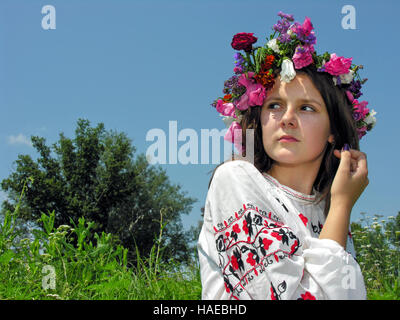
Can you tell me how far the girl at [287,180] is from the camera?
228 centimetres

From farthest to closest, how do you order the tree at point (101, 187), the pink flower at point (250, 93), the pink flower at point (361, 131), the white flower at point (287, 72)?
1. the tree at point (101, 187)
2. the pink flower at point (361, 131)
3. the pink flower at point (250, 93)
4. the white flower at point (287, 72)

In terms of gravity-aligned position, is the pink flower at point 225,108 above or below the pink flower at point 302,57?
below

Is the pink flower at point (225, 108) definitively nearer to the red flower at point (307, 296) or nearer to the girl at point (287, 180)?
the girl at point (287, 180)

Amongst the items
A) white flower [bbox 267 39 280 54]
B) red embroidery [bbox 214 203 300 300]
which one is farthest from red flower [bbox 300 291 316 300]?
white flower [bbox 267 39 280 54]

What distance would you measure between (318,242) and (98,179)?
2737 cm

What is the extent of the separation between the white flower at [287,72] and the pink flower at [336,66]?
0.34m

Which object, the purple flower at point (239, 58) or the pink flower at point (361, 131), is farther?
the pink flower at point (361, 131)

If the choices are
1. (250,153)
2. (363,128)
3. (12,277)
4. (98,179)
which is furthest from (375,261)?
(98,179)

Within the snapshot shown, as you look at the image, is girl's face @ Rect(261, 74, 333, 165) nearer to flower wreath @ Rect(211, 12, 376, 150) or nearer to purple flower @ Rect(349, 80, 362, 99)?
flower wreath @ Rect(211, 12, 376, 150)

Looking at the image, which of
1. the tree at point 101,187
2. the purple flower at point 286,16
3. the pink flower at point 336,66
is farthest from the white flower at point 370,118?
the tree at point 101,187

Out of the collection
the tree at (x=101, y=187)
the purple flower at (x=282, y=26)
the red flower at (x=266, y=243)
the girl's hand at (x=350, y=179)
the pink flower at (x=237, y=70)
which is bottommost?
the red flower at (x=266, y=243)

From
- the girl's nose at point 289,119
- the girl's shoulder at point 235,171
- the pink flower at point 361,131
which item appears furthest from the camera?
the pink flower at point 361,131

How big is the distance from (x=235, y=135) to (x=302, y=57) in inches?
30.3

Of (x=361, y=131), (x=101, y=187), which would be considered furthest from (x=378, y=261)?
(x=101, y=187)
